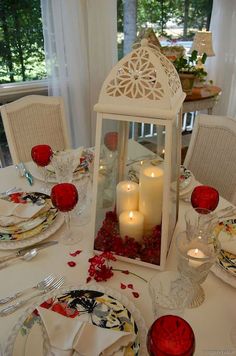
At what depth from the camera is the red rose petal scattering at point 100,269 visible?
0.80 metres

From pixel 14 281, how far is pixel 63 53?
1857 mm

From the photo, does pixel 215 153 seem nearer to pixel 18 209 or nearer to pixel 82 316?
pixel 18 209

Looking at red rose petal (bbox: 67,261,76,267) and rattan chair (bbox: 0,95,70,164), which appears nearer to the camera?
red rose petal (bbox: 67,261,76,267)

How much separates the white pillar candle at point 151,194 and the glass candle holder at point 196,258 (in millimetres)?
92

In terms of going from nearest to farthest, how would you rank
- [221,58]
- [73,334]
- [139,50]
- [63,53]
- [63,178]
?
[73,334]
[139,50]
[63,178]
[63,53]
[221,58]

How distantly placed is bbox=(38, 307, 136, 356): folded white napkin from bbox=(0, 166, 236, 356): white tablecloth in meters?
0.10

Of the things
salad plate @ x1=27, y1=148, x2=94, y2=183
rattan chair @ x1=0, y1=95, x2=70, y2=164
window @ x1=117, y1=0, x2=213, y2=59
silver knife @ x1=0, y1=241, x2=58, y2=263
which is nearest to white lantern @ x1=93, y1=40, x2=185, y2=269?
silver knife @ x1=0, y1=241, x2=58, y2=263

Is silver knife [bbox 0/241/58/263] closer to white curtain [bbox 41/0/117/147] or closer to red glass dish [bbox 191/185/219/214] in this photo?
red glass dish [bbox 191/185/219/214]

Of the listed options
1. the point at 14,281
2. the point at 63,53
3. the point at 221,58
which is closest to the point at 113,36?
the point at 63,53

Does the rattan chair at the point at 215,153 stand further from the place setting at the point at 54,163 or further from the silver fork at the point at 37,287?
the silver fork at the point at 37,287

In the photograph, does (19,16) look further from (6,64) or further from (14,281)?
(14,281)

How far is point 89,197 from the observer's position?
45.5 inches

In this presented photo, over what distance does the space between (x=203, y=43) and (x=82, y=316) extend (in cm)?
268

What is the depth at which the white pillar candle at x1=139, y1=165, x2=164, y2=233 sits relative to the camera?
2.66 ft
